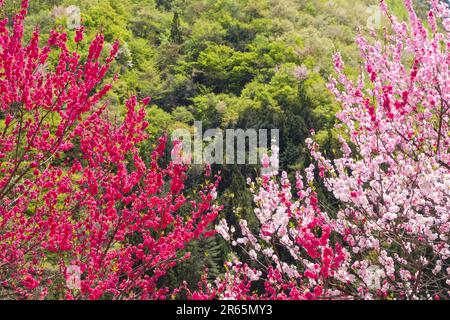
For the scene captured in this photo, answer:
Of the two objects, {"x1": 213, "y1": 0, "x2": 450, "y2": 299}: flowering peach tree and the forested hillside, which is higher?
the forested hillside

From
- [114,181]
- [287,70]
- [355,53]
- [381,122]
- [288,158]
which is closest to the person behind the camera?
[114,181]

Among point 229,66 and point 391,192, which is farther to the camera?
point 229,66

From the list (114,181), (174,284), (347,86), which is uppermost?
(347,86)

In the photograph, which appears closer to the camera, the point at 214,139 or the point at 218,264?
the point at 218,264

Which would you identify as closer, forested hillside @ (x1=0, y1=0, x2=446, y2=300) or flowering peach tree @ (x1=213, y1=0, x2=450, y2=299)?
flowering peach tree @ (x1=213, y1=0, x2=450, y2=299)

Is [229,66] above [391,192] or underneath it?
above

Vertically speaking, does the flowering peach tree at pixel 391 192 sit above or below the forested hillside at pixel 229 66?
below

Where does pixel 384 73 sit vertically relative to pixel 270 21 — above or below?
below

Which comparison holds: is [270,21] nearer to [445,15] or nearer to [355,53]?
[355,53]

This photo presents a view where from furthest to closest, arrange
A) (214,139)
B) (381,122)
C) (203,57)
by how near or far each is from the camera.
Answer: (203,57), (214,139), (381,122)

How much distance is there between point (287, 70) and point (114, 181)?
21.3 m

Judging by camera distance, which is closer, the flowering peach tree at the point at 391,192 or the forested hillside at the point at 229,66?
the flowering peach tree at the point at 391,192
